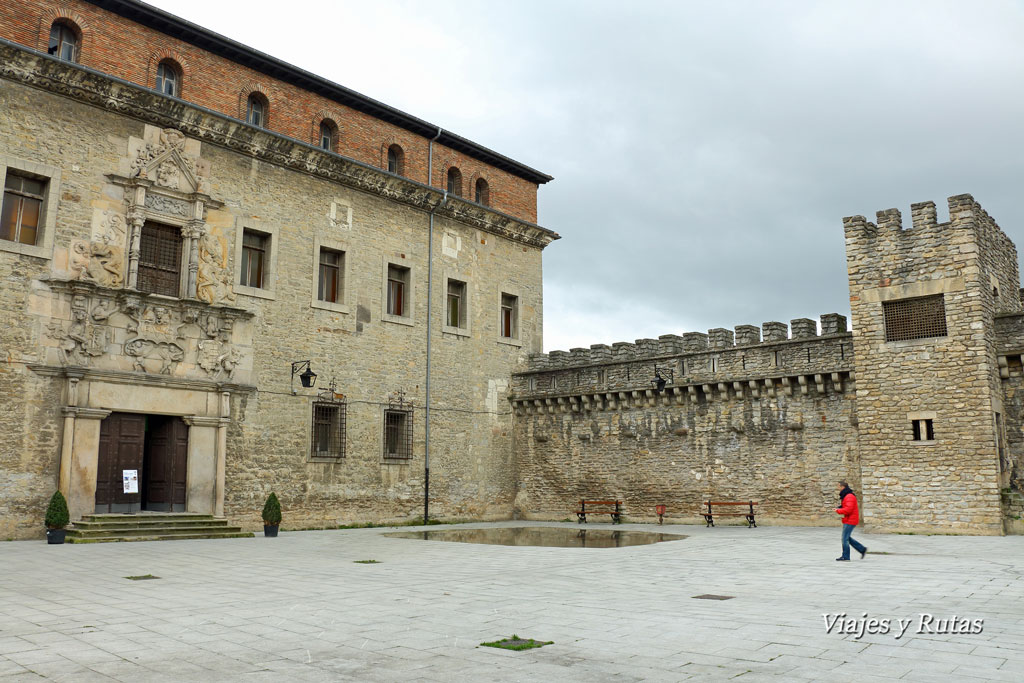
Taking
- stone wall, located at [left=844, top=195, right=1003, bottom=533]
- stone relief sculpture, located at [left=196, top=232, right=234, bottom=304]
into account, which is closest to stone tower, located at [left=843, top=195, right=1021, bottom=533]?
stone wall, located at [left=844, top=195, right=1003, bottom=533]

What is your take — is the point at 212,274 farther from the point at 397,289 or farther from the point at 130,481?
the point at 397,289

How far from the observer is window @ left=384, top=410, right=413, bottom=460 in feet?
69.8

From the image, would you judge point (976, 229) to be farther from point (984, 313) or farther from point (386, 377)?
point (386, 377)

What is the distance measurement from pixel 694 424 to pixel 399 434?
26.8 ft

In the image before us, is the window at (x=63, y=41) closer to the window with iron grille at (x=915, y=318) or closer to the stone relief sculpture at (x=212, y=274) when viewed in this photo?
the stone relief sculpture at (x=212, y=274)

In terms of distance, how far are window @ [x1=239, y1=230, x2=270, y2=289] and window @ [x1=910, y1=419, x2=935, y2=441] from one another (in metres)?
15.4

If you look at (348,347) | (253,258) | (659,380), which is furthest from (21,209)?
(659,380)

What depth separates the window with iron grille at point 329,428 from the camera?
64.4 feet

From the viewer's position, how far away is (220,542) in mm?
15094

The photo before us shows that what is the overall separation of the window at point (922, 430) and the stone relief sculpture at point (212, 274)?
51.5ft

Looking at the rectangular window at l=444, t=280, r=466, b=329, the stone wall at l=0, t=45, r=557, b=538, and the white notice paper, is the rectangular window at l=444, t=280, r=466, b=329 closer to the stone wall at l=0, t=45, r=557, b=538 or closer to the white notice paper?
the stone wall at l=0, t=45, r=557, b=538

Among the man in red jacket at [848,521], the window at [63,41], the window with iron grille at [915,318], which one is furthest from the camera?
the window with iron grille at [915,318]

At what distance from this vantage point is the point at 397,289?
2212cm

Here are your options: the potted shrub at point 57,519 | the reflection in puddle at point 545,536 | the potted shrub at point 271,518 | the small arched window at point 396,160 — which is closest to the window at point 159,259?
the potted shrub at point 57,519
